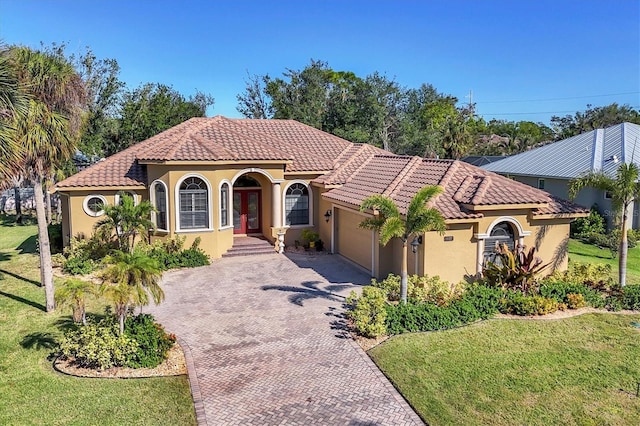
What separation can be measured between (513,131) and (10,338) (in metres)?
78.7

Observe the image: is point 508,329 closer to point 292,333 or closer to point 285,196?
point 292,333

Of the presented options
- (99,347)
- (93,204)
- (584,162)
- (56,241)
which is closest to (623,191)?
(584,162)

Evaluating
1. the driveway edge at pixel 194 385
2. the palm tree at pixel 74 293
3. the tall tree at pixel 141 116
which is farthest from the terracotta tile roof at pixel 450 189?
the tall tree at pixel 141 116

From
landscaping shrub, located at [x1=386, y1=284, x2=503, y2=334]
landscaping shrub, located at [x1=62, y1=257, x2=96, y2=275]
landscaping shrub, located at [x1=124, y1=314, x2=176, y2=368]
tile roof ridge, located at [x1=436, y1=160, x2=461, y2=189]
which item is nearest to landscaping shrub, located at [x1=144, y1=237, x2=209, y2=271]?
landscaping shrub, located at [x1=62, y1=257, x2=96, y2=275]

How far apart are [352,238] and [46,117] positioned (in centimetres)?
1242

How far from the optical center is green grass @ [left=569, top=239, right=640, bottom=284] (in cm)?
2065

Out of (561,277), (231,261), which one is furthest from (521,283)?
(231,261)

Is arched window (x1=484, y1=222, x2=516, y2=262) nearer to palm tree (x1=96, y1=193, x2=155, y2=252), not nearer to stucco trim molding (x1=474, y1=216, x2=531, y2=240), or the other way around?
stucco trim molding (x1=474, y1=216, x2=531, y2=240)

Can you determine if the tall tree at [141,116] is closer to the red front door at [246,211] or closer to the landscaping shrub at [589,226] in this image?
the red front door at [246,211]

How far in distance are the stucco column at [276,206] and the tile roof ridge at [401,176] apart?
6.39m

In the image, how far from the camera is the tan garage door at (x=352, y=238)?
19859mm

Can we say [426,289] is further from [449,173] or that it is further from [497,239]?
[449,173]

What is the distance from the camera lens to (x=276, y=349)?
12531mm

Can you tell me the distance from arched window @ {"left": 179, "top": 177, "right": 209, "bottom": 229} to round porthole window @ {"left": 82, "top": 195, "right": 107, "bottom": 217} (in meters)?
3.78
